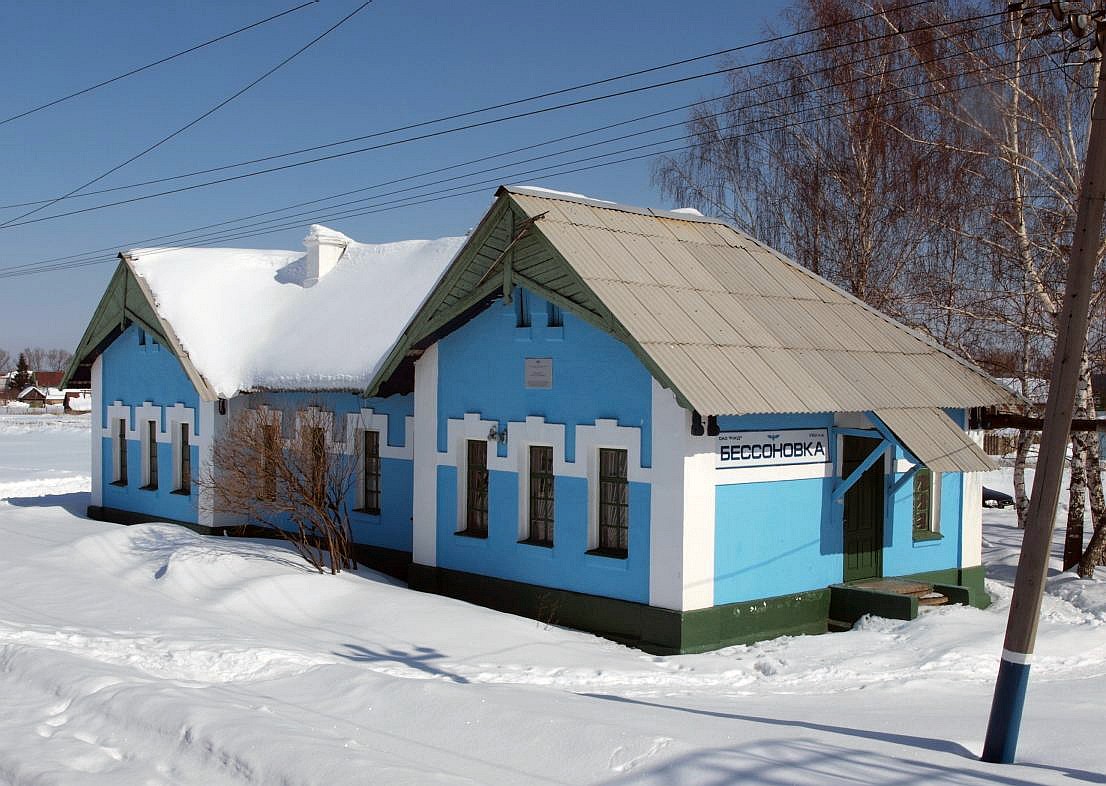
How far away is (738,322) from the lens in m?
13.0

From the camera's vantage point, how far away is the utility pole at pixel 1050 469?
704cm

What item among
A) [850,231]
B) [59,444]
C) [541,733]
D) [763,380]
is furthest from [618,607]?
[59,444]

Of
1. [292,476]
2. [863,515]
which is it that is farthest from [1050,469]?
[292,476]

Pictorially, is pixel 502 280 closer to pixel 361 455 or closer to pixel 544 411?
pixel 544 411

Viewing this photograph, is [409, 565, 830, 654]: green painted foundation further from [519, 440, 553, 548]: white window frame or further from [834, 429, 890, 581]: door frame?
[834, 429, 890, 581]: door frame

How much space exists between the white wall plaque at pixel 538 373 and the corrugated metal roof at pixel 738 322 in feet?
4.77

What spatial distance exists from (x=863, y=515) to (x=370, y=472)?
24.9 feet

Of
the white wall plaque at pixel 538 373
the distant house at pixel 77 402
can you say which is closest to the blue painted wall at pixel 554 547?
the white wall plaque at pixel 538 373

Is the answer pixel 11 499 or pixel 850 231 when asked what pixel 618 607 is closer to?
pixel 850 231

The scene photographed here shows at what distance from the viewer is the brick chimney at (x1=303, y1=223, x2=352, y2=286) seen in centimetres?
2138

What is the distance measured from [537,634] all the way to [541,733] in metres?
4.82

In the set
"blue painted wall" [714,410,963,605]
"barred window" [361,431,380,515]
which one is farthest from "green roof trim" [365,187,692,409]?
"barred window" [361,431,380,515]

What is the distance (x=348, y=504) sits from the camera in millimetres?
17328

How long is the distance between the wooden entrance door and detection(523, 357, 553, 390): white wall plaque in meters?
3.66
